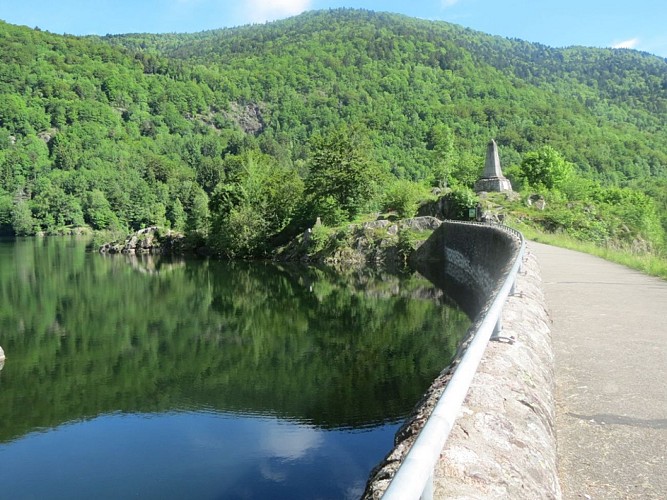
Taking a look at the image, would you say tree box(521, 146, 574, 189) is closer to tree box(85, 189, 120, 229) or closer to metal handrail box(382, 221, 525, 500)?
metal handrail box(382, 221, 525, 500)

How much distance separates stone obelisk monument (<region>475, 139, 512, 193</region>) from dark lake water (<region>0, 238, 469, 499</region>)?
23.8 meters

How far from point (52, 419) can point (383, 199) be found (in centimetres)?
4722

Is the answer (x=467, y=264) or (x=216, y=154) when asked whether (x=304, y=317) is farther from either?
(x=216, y=154)

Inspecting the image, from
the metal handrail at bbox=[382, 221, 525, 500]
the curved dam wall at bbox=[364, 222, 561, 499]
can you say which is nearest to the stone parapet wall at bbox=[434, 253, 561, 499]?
the curved dam wall at bbox=[364, 222, 561, 499]

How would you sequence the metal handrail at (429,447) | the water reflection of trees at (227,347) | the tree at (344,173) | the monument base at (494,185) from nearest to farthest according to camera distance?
the metal handrail at (429,447) → the water reflection of trees at (227,347) → the monument base at (494,185) → the tree at (344,173)

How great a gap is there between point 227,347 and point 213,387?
508 cm

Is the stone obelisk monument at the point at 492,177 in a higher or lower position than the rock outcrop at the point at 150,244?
higher

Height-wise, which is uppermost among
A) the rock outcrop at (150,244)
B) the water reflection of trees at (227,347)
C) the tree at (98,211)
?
the water reflection of trees at (227,347)

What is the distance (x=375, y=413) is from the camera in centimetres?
1400

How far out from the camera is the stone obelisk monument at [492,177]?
54.4 metres

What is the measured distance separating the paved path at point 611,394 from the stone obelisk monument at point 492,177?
4493cm

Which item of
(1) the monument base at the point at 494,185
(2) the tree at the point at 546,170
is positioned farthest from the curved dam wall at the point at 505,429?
(2) the tree at the point at 546,170

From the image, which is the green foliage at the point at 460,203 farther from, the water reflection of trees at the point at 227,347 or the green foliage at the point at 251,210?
the green foliage at the point at 251,210

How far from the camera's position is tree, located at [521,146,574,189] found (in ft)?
211
